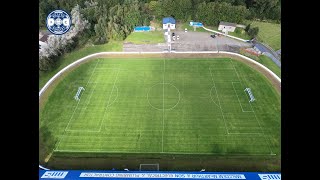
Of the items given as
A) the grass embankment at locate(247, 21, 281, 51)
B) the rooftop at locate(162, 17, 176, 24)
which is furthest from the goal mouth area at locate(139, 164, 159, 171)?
the grass embankment at locate(247, 21, 281, 51)

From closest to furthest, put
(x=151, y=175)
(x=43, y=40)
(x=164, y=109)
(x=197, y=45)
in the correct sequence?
(x=151, y=175) < (x=164, y=109) < (x=43, y=40) < (x=197, y=45)

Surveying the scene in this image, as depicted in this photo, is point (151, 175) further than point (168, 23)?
No

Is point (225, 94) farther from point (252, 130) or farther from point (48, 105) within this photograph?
point (48, 105)

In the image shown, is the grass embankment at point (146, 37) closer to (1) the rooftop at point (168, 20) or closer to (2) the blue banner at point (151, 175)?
(1) the rooftop at point (168, 20)

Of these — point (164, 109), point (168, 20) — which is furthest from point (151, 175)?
point (168, 20)

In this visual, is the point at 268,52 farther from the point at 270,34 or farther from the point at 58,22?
the point at 58,22

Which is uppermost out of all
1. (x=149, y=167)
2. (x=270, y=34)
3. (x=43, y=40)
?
(x=270, y=34)

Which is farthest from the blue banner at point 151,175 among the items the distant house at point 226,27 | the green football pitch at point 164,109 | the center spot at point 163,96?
the distant house at point 226,27
